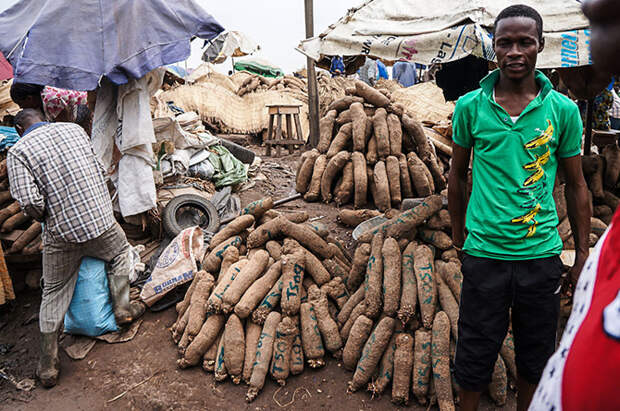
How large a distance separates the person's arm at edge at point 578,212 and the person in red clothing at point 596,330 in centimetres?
135

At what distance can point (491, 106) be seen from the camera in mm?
1996

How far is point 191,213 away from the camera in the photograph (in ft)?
19.2

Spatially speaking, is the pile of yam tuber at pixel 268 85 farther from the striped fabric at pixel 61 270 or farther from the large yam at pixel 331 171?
the striped fabric at pixel 61 270

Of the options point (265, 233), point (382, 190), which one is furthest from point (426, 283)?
point (382, 190)

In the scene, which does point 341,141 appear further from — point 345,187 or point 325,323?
point 325,323

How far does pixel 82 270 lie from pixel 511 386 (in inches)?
147

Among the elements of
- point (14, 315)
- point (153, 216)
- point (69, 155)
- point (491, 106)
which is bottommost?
point (14, 315)

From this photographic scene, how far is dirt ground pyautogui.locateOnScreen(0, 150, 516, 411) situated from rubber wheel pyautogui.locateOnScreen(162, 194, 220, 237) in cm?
155

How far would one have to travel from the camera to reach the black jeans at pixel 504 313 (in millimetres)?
1993

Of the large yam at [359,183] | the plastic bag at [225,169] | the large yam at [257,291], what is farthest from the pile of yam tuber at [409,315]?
the plastic bag at [225,169]

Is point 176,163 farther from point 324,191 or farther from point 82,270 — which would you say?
point 82,270

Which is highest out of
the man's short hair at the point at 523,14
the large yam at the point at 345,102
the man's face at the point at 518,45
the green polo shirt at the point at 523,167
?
the man's short hair at the point at 523,14

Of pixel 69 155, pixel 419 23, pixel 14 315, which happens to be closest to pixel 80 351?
pixel 14 315

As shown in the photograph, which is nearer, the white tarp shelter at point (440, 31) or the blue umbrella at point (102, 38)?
the white tarp shelter at point (440, 31)
